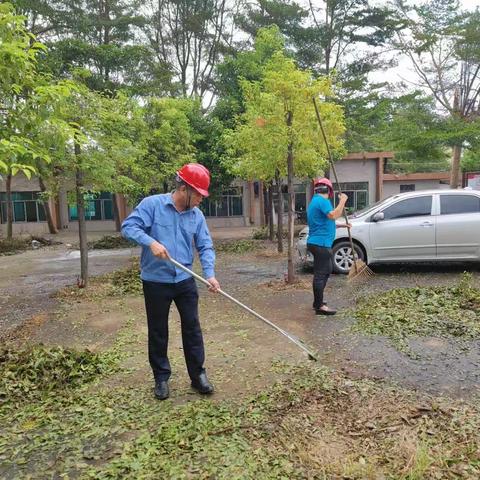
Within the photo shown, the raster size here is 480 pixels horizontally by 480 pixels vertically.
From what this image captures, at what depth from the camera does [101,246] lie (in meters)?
16.0

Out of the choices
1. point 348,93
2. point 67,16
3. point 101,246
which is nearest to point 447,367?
point 101,246

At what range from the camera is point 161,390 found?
3.50 meters

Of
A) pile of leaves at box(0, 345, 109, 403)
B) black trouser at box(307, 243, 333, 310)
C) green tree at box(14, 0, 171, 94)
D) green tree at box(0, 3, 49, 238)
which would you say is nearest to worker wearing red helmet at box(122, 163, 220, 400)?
pile of leaves at box(0, 345, 109, 403)

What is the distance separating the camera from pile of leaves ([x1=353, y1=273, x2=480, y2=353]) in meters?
4.92

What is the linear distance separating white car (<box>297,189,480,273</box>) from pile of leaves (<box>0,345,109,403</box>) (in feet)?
17.8

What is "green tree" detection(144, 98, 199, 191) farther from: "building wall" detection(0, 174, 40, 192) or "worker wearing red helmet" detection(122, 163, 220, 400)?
"building wall" detection(0, 174, 40, 192)

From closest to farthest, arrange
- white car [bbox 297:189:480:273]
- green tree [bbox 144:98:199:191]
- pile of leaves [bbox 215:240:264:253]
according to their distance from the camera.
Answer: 1. white car [bbox 297:189:480:273]
2. pile of leaves [bbox 215:240:264:253]
3. green tree [bbox 144:98:199:191]

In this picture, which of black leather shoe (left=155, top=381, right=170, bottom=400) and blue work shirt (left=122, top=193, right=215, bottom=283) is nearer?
blue work shirt (left=122, top=193, right=215, bottom=283)

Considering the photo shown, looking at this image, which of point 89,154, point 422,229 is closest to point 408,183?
point 422,229

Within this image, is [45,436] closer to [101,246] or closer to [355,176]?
[101,246]

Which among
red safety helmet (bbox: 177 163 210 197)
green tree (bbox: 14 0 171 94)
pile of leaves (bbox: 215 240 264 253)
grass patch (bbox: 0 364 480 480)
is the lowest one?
grass patch (bbox: 0 364 480 480)

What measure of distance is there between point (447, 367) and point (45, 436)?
3.39 meters

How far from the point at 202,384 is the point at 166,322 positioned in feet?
1.94

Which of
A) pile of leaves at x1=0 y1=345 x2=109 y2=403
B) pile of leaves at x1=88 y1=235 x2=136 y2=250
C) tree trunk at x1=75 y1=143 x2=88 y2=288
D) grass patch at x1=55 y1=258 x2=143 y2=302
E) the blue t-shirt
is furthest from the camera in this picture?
pile of leaves at x1=88 y1=235 x2=136 y2=250
